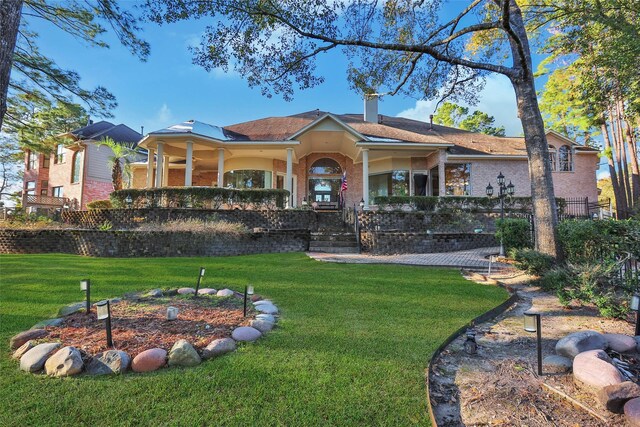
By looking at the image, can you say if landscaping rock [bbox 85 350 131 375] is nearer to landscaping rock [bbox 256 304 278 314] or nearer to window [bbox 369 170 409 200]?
landscaping rock [bbox 256 304 278 314]

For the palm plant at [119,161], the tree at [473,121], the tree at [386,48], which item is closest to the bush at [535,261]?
the tree at [386,48]

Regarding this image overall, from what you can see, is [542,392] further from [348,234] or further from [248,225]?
[248,225]

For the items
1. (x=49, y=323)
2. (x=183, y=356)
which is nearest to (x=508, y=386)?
(x=183, y=356)

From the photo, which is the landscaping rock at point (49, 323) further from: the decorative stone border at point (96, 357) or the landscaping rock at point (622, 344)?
the landscaping rock at point (622, 344)

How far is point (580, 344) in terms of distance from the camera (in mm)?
2918

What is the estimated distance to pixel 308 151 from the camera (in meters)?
18.1

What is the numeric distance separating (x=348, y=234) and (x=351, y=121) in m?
10.8

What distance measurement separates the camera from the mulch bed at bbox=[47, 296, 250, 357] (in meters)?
3.00

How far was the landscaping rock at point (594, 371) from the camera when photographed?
92.0 inches

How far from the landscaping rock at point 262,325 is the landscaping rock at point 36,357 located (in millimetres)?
1861

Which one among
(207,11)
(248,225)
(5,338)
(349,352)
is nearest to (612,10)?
(207,11)

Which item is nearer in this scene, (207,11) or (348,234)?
(207,11)

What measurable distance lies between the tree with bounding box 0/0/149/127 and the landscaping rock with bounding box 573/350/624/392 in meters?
9.21

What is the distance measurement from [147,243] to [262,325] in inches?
321
